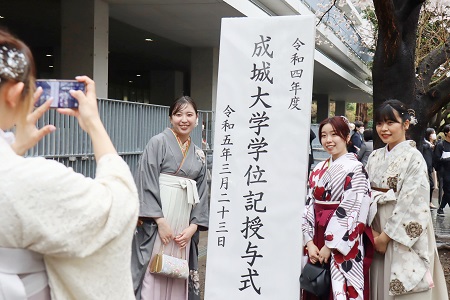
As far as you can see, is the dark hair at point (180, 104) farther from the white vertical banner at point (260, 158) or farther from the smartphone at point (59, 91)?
the smartphone at point (59, 91)

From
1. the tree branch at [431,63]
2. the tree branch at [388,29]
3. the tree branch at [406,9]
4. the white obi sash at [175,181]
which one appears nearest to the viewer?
the white obi sash at [175,181]

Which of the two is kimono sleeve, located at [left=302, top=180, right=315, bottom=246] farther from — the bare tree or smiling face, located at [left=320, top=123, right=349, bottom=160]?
the bare tree

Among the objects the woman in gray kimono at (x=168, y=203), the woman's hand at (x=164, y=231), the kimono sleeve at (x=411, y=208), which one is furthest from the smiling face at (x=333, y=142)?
the woman's hand at (x=164, y=231)

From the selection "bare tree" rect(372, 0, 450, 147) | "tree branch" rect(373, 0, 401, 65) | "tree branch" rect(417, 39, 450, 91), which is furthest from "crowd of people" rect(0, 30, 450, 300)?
"tree branch" rect(417, 39, 450, 91)

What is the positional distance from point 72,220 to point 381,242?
2773 millimetres

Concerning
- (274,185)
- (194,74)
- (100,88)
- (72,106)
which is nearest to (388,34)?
(274,185)

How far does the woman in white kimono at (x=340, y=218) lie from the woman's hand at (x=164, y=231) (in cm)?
97

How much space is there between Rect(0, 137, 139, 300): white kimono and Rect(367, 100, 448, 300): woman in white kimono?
2502mm

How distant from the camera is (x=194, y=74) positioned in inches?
613

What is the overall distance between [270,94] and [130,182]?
2469 mm

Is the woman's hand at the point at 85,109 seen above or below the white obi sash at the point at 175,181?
above

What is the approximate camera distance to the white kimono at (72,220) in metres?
1.40

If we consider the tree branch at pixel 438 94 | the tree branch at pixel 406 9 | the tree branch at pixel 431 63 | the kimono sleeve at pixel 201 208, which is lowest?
the kimono sleeve at pixel 201 208

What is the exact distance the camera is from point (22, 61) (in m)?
1.52
